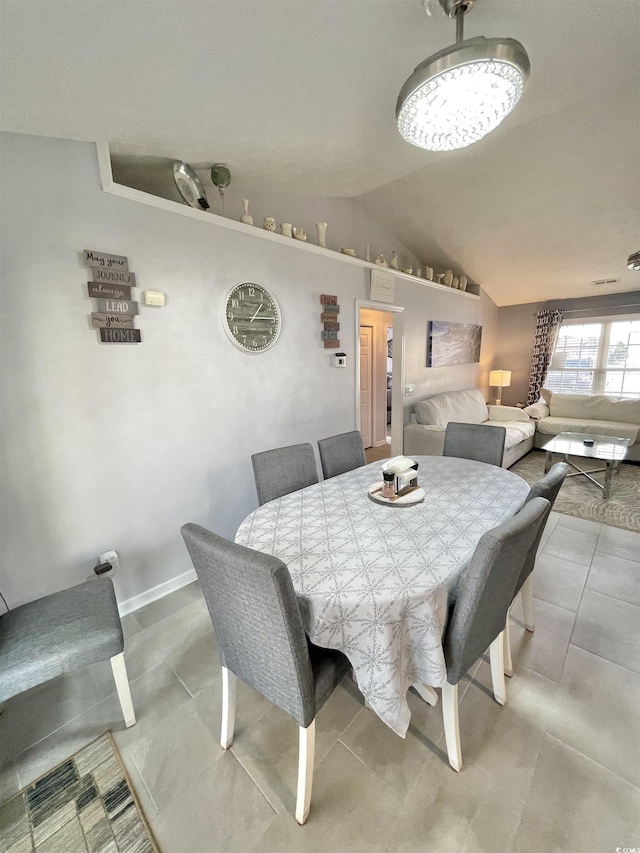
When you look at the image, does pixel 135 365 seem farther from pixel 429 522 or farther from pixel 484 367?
pixel 484 367

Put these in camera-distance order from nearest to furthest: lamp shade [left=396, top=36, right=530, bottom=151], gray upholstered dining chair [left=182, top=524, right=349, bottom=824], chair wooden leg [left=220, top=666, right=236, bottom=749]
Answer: gray upholstered dining chair [left=182, top=524, right=349, bottom=824] < lamp shade [left=396, top=36, right=530, bottom=151] < chair wooden leg [left=220, top=666, right=236, bottom=749]

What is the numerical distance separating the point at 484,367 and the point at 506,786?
552 centimetres

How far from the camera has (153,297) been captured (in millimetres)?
1810

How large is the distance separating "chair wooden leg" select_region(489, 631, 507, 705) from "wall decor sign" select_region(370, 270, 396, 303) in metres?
2.78

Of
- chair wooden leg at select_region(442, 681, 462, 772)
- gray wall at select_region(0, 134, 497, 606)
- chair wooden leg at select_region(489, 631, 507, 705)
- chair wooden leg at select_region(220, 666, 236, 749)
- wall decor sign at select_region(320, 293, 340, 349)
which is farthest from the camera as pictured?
wall decor sign at select_region(320, 293, 340, 349)

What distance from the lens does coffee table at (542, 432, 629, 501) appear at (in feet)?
10.4

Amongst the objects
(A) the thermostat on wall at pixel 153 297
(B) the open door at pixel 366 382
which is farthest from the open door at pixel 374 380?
(A) the thermostat on wall at pixel 153 297

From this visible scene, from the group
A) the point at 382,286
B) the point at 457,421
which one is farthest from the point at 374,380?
the point at 382,286

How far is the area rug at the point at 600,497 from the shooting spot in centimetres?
280

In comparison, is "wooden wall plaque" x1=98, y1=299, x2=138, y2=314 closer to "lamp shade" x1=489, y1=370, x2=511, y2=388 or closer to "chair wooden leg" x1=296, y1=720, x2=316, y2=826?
"chair wooden leg" x1=296, y1=720, x2=316, y2=826

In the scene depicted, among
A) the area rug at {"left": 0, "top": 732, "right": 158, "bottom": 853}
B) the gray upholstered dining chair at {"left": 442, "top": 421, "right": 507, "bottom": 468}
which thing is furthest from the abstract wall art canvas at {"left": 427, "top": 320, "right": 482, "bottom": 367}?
the area rug at {"left": 0, "top": 732, "right": 158, "bottom": 853}

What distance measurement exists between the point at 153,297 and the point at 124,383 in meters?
0.49

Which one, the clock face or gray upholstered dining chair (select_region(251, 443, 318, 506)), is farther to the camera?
the clock face

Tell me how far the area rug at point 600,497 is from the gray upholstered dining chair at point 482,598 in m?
2.33
